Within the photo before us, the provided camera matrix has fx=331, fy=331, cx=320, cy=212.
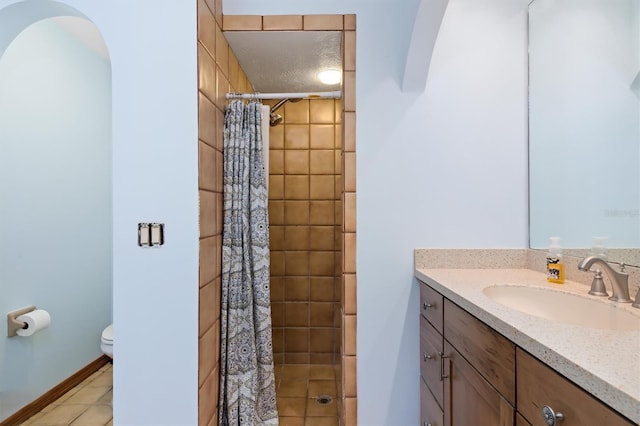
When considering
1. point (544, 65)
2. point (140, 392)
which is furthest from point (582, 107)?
point (140, 392)

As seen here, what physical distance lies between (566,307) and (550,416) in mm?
669

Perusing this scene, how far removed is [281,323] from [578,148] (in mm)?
2206

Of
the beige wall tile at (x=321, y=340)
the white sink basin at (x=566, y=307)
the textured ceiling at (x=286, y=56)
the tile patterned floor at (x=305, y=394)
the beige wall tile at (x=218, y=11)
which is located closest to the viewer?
the white sink basin at (x=566, y=307)

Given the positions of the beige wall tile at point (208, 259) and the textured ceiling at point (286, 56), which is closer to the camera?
the beige wall tile at point (208, 259)

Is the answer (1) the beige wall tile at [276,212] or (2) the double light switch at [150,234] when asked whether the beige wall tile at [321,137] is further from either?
(2) the double light switch at [150,234]

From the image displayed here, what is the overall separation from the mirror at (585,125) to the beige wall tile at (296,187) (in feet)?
5.04

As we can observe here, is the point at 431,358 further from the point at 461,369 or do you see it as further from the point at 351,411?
the point at 351,411

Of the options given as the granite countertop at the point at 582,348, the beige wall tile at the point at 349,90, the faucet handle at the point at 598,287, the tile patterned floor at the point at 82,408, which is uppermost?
the beige wall tile at the point at 349,90

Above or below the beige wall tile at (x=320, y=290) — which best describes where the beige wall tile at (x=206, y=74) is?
above

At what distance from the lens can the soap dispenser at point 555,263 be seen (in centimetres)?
135

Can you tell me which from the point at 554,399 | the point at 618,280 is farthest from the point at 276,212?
the point at 554,399

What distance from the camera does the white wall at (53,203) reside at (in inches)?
70.7

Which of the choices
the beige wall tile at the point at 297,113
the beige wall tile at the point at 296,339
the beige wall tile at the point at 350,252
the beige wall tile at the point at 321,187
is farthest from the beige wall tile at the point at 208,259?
the beige wall tile at the point at 297,113

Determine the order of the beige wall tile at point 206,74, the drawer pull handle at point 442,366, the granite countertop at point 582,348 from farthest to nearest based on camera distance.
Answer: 1. the beige wall tile at point 206,74
2. the drawer pull handle at point 442,366
3. the granite countertop at point 582,348
